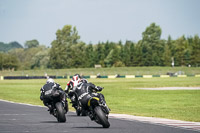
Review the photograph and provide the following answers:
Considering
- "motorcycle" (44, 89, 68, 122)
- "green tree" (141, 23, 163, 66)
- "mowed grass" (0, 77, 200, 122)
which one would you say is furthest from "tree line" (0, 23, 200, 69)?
"motorcycle" (44, 89, 68, 122)

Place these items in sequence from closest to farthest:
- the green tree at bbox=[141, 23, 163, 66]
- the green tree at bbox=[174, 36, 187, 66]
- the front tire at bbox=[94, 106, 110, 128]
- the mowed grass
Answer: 1. the front tire at bbox=[94, 106, 110, 128]
2. the mowed grass
3. the green tree at bbox=[141, 23, 163, 66]
4. the green tree at bbox=[174, 36, 187, 66]

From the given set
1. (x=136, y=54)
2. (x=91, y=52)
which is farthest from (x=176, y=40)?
(x=91, y=52)

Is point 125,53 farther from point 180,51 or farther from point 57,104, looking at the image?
point 57,104

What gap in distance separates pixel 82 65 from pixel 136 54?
1787 cm

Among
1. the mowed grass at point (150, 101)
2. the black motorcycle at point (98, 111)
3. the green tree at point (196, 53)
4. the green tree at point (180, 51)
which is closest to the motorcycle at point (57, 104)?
the black motorcycle at point (98, 111)

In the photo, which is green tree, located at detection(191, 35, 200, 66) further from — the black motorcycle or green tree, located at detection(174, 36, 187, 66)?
the black motorcycle

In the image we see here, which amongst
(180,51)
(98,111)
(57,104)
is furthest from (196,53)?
(98,111)

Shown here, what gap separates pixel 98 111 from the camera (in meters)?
15.6

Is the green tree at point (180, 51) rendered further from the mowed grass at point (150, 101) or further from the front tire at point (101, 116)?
Answer: the front tire at point (101, 116)

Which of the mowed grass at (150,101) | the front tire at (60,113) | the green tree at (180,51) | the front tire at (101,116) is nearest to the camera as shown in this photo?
the front tire at (101,116)

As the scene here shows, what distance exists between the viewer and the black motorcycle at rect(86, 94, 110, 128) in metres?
15.5

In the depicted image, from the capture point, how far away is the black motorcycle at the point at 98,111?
1554 cm

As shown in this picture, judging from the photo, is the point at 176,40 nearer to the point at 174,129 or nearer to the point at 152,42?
A: the point at 152,42

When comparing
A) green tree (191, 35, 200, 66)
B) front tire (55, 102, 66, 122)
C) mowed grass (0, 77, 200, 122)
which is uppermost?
green tree (191, 35, 200, 66)
